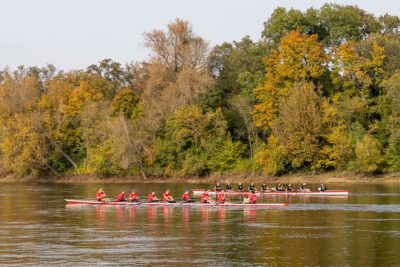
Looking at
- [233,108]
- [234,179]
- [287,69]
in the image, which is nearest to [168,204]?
[234,179]

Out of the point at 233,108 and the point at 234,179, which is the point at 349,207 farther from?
the point at 233,108

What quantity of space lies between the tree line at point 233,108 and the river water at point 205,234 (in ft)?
97.3

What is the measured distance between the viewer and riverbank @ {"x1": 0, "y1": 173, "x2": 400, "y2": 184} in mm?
99375

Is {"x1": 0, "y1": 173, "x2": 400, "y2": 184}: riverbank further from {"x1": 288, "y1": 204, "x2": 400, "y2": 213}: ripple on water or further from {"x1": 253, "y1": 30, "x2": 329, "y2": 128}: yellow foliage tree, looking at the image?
{"x1": 288, "y1": 204, "x2": 400, "y2": 213}: ripple on water

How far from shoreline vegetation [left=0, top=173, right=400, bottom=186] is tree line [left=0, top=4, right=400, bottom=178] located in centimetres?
112

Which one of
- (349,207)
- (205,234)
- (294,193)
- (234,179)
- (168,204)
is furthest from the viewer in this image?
(234,179)

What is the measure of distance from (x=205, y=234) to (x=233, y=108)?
6613 cm

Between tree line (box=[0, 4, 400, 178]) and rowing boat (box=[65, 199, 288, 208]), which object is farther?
tree line (box=[0, 4, 400, 178])

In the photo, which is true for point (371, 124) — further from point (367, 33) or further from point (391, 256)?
point (391, 256)

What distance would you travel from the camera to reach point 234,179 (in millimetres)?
108250

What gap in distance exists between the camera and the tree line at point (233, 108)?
10181 centimetres

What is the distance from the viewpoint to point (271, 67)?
109 metres

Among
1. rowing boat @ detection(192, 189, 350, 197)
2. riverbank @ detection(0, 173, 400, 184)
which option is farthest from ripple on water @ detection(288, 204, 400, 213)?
riverbank @ detection(0, 173, 400, 184)

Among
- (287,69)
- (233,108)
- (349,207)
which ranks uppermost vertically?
(287,69)
